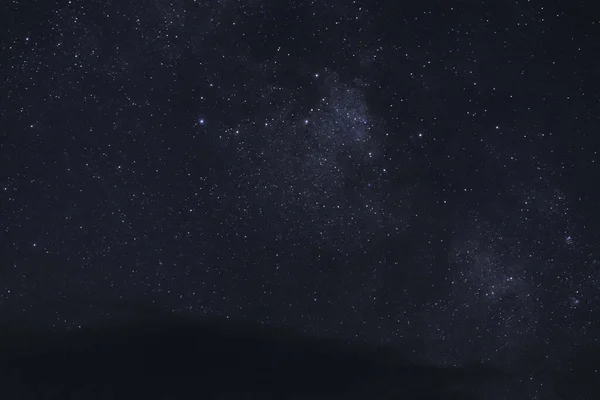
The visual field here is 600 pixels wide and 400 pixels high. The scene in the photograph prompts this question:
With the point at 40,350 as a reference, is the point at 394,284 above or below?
above

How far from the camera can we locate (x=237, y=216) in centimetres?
904

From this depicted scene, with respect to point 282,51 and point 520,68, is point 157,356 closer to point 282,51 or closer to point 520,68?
point 282,51

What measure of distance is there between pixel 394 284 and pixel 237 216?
9.47 feet

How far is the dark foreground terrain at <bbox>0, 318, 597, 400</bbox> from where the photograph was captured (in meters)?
9.59

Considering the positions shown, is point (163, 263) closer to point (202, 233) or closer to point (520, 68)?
point (202, 233)

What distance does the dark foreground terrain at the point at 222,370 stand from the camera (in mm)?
9594

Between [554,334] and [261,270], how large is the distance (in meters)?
5.06

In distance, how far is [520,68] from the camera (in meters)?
8.60

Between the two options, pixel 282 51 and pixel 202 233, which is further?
pixel 202 233

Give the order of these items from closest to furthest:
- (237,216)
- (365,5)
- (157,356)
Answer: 1. (365,5)
2. (237,216)
3. (157,356)

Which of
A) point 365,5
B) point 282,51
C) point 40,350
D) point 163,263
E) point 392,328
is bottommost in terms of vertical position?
point 40,350

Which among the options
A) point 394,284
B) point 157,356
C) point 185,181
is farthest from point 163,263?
point 394,284

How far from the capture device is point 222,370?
10.3m

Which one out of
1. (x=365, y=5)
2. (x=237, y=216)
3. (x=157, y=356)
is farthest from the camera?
(x=157, y=356)
